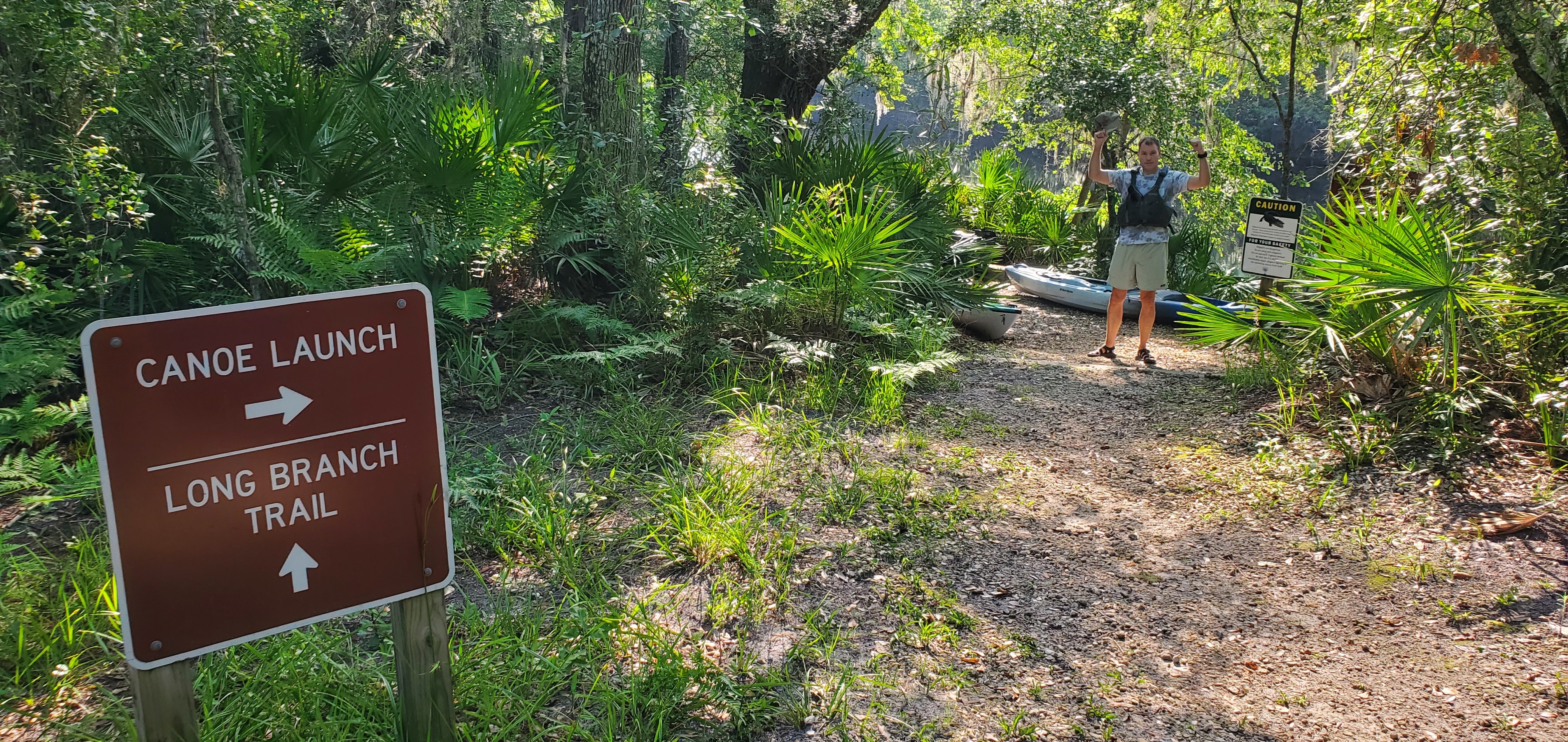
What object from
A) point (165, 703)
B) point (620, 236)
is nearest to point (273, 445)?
point (165, 703)

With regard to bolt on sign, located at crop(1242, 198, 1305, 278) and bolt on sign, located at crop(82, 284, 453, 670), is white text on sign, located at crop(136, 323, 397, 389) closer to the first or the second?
bolt on sign, located at crop(82, 284, 453, 670)

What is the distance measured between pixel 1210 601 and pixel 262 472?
130 inches

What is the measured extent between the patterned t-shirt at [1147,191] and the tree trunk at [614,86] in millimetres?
3535

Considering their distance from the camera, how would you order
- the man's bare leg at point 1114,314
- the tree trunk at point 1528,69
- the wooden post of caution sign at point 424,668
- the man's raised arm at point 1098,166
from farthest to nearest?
the man's bare leg at point 1114,314
the man's raised arm at point 1098,166
the tree trunk at point 1528,69
the wooden post of caution sign at point 424,668

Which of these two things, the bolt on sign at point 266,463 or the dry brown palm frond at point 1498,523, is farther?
the dry brown palm frond at point 1498,523

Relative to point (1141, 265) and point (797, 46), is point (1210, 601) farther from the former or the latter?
point (797, 46)

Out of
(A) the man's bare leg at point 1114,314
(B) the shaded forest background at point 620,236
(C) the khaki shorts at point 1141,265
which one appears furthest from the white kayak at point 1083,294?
(C) the khaki shorts at point 1141,265

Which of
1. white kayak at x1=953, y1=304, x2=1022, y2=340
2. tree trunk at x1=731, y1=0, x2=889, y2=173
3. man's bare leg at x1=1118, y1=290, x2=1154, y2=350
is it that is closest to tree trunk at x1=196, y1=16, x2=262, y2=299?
white kayak at x1=953, y1=304, x2=1022, y2=340

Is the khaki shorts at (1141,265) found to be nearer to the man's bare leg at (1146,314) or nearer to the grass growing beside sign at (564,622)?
the man's bare leg at (1146,314)

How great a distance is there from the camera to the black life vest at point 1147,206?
6.76 m

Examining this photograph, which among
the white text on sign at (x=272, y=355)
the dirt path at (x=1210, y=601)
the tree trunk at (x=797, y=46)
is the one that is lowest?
the dirt path at (x=1210, y=601)

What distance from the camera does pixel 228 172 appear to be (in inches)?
194

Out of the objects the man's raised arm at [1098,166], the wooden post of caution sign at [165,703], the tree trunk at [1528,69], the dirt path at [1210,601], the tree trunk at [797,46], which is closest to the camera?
the wooden post of caution sign at [165,703]

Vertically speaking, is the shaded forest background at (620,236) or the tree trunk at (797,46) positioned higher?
the tree trunk at (797,46)
